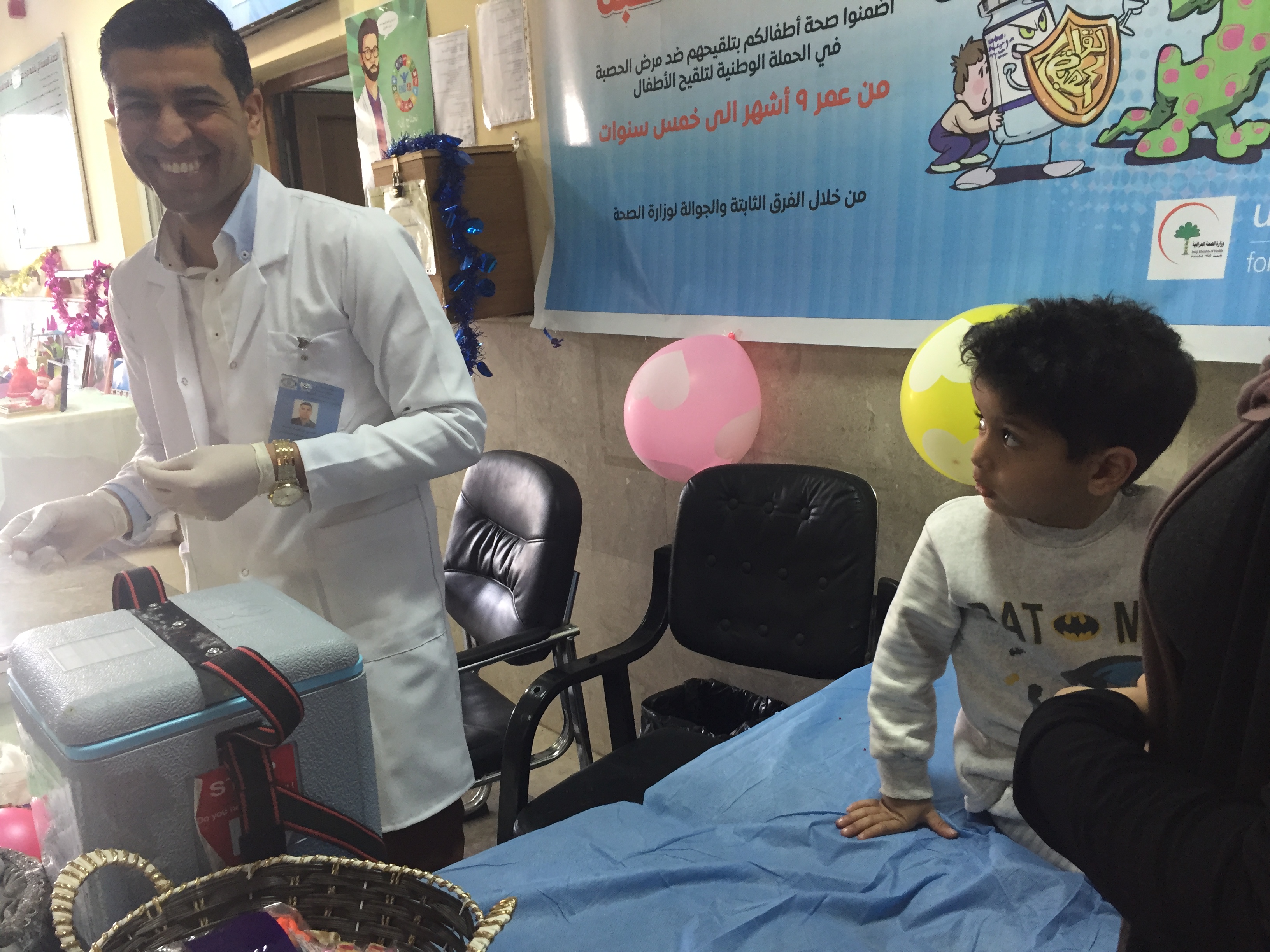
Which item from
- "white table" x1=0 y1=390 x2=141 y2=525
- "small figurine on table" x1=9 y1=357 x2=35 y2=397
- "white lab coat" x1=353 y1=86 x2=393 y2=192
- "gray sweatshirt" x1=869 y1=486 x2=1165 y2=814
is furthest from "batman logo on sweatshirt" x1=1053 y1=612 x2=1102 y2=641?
"small figurine on table" x1=9 y1=357 x2=35 y2=397

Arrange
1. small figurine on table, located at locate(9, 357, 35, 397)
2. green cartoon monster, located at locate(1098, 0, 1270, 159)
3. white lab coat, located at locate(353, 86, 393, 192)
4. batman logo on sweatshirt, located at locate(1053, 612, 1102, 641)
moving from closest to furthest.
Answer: batman logo on sweatshirt, located at locate(1053, 612, 1102, 641) < green cartoon monster, located at locate(1098, 0, 1270, 159) < white lab coat, located at locate(353, 86, 393, 192) < small figurine on table, located at locate(9, 357, 35, 397)

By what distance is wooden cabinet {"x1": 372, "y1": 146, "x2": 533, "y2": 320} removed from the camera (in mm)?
2393

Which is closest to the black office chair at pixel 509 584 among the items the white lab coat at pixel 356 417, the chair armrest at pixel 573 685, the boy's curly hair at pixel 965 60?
the chair armrest at pixel 573 685

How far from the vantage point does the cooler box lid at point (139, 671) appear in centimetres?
55

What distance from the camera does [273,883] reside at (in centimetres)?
62

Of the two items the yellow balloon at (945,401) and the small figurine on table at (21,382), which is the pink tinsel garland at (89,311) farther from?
the yellow balloon at (945,401)

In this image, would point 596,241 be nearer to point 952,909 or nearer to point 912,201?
point 912,201

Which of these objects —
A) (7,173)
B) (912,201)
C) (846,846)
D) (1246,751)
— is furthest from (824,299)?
(7,173)

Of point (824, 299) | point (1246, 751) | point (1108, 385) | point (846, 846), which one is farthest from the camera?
point (824, 299)

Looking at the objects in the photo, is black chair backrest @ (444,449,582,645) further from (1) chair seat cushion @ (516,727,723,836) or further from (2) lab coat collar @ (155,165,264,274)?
(2) lab coat collar @ (155,165,264,274)

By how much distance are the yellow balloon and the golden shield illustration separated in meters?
0.34

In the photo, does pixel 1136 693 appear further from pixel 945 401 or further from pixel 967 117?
pixel 967 117

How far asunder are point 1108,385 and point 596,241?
5.29 feet

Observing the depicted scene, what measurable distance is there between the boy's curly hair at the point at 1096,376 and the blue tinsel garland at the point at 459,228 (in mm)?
1686
